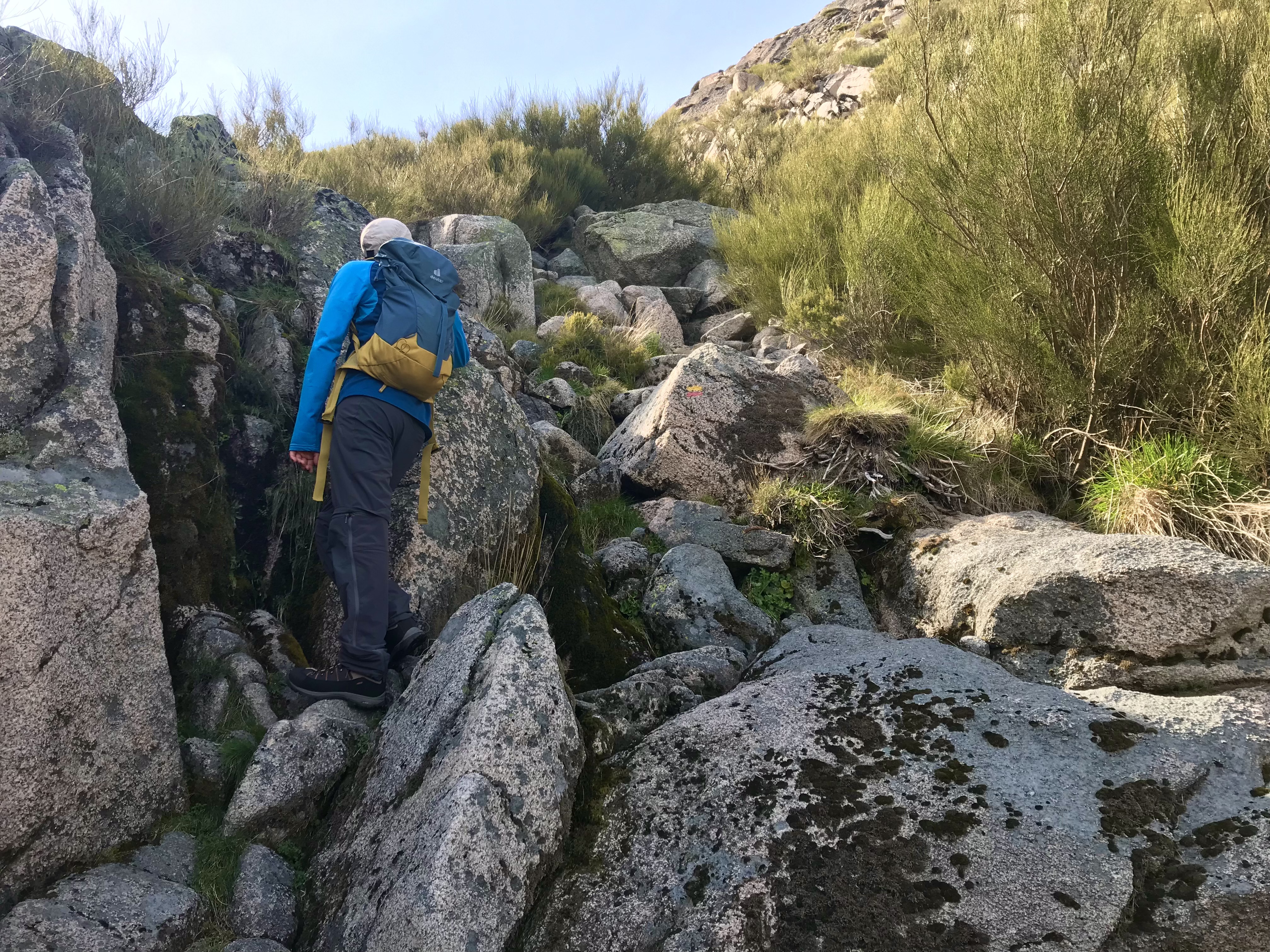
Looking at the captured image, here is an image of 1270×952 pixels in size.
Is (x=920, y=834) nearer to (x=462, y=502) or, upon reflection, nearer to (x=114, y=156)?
(x=462, y=502)

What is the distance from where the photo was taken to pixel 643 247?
12047 mm

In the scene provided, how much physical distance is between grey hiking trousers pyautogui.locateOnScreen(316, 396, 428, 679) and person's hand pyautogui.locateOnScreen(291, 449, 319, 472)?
3.7 inches

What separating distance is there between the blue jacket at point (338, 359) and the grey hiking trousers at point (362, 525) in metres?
0.06

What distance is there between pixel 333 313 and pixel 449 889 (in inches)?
95.1

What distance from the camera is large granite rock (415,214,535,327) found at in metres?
9.22

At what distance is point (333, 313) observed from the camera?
343cm

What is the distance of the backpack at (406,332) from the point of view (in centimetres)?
332

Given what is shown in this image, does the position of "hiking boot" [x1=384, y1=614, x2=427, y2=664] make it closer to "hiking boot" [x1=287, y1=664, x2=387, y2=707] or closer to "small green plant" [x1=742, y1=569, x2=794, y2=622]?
"hiking boot" [x1=287, y1=664, x2=387, y2=707]

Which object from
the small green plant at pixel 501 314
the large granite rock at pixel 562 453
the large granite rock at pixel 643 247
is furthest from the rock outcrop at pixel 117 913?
the large granite rock at pixel 643 247

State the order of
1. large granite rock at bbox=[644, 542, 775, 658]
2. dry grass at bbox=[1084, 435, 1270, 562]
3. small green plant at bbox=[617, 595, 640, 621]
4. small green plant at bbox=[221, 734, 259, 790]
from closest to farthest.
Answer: small green plant at bbox=[221, 734, 259, 790] < large granite rock at bbox=[644, 542, 775, 658] < dry grass at bbox=[1084, 435, 1270, 562] < small green plant at bbox=[617, 595, 640, 621]

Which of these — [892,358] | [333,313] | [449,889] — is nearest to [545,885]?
[449,889]

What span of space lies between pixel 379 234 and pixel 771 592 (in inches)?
116

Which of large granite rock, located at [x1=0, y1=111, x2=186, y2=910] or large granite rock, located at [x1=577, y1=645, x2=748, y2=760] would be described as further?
large granite rock, located at [x1=577, y1=645, x2=748, y2=760]

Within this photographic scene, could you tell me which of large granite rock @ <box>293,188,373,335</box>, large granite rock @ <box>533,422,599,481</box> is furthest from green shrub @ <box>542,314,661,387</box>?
large granite rock @ <box>293,188,373,335</box>
